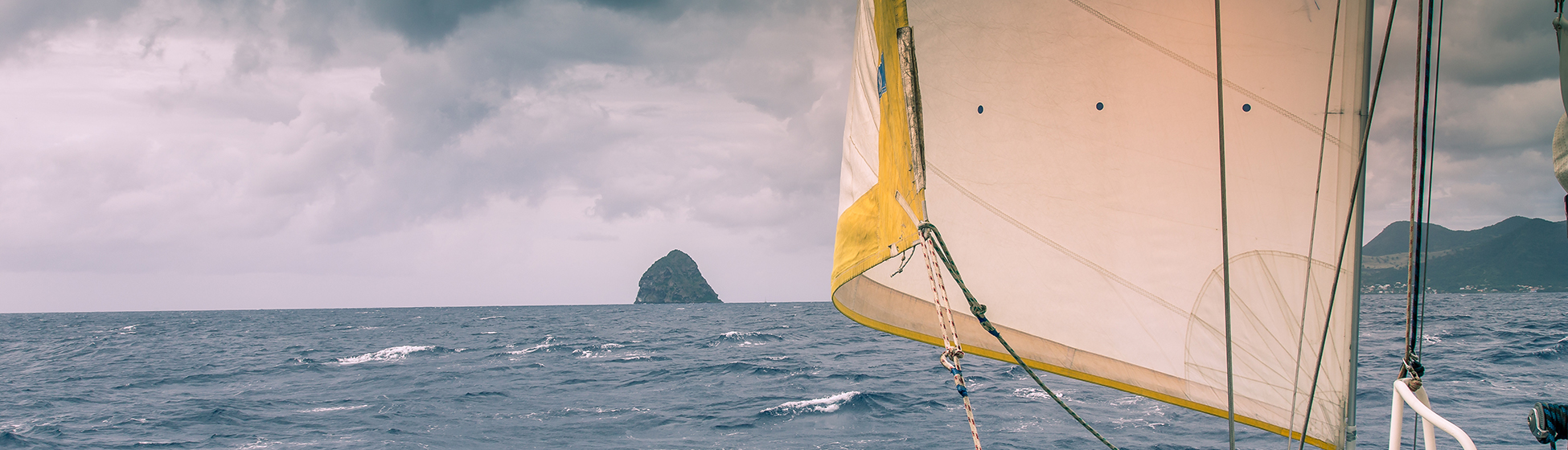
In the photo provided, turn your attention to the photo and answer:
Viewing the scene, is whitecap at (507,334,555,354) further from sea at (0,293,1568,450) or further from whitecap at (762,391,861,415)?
whitecap at (762,391,861,415)

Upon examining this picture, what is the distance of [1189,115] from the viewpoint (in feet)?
11.4

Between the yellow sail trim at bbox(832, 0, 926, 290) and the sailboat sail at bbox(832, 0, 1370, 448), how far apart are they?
0.21 metres

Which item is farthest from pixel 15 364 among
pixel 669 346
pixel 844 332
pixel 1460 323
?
pixel 1460 323

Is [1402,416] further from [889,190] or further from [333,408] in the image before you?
[333,408]

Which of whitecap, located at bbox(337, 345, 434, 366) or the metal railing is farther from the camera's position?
whitecap, located at bbox(337, 345, 434, 366)

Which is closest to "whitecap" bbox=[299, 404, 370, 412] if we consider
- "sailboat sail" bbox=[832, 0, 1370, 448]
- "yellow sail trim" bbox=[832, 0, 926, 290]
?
"sailboat sail" bbox=[832, 0, 1370, 448]

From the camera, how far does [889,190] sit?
8.71 ft

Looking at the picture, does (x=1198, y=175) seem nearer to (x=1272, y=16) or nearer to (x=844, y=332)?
(x=1272, y=16)

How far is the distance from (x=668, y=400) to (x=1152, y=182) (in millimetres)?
17706

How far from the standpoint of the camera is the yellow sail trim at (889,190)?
255 cm

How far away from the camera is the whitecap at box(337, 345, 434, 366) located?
113ft

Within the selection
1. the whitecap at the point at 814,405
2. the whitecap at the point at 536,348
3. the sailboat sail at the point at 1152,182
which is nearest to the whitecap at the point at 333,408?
the whitecap at the point at 814,405

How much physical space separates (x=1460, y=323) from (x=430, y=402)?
4879 cm

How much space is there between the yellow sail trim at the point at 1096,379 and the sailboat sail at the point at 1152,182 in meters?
0.02
